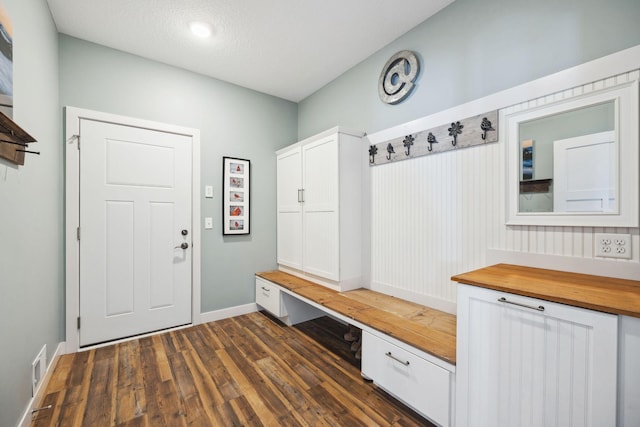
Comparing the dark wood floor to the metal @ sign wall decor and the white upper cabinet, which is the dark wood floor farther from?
the metal @ sign wall decor

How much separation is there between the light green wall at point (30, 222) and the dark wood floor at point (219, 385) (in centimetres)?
30

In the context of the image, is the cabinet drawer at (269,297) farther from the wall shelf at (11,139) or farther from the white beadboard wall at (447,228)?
the wall shelf at (11,139)

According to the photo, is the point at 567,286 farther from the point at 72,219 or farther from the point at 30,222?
the point at 72,219

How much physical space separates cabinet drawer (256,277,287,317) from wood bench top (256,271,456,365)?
218 mm

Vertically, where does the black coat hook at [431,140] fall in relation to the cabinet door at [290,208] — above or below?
above

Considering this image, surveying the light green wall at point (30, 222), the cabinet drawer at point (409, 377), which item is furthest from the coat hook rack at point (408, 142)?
the light green wall at point (30, 222)

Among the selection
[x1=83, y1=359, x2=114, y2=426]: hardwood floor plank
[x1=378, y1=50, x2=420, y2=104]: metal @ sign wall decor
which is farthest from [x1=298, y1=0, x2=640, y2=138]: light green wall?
[x1=83, y1=359, x2=114, y2=426]: hardwood floor plank

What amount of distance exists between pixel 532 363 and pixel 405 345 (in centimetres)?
61

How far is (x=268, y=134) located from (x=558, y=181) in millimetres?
2858

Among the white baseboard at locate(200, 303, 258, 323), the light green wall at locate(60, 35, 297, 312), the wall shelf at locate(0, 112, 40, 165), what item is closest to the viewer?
the wall shelf at locate(0, 112, 40, 165)

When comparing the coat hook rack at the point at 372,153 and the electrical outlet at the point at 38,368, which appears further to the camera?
the coat hook rack at the point at 372,153

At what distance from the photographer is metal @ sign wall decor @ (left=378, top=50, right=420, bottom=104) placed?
2.14 m

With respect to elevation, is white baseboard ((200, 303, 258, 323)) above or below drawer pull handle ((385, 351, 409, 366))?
below

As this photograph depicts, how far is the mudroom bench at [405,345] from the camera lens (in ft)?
4.47
